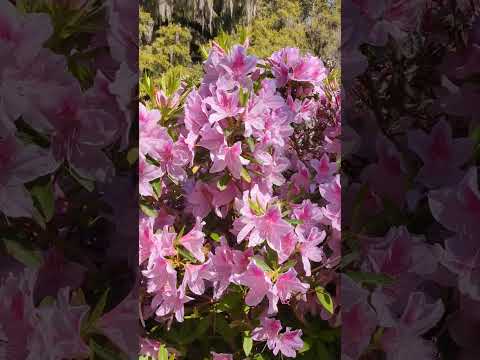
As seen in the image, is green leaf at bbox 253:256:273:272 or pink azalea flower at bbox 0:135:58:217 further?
green leaf at bbox 253:256:273:272

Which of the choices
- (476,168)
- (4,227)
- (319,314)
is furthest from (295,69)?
(4,227)

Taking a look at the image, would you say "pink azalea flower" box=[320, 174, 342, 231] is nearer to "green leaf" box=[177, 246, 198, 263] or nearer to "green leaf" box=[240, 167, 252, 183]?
"green leaf" box=[240, 167, 252, 183]

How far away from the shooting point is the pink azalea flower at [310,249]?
1.03 m

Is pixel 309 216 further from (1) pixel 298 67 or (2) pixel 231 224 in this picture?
(1) pixel 298 67

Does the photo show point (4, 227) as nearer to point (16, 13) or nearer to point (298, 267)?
point (16, 13)

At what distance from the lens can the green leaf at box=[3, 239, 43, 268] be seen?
22.8 inches

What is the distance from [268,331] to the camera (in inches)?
42.8

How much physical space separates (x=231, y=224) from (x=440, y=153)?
607 mm

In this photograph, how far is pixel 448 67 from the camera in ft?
2.12

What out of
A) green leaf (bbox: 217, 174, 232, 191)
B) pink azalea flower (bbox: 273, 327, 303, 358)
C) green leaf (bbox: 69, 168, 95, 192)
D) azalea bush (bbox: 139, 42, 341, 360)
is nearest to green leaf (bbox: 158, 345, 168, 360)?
azalea bush (bbox: 139, 42, 341, 360)

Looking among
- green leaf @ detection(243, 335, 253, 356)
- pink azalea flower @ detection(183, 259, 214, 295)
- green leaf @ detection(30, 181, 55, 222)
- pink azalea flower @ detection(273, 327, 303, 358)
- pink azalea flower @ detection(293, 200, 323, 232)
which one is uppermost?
green leaf @ detection(30, 181, 55, 222)

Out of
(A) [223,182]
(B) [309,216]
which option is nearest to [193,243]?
(A) [223,182]

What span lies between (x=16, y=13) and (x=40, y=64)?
6 cm

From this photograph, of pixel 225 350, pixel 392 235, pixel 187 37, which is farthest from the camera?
pixel 187 37
